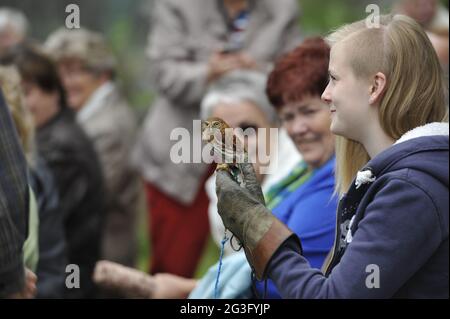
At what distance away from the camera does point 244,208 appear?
231cm

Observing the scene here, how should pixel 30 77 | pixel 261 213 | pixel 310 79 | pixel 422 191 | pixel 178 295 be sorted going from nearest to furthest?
pixel 422 191 < pixel 261 213 < pixel 310 79 < pixel 178 295 < pixel 30 77

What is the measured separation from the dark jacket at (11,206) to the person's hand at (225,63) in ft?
7.32

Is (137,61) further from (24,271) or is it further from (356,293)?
(356,293)

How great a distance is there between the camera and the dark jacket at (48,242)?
3.83 meters

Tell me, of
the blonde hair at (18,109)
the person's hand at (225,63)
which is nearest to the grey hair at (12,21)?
the person's hand at (225,63)

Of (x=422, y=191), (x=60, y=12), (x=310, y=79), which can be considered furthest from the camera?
(x=60, y=12)

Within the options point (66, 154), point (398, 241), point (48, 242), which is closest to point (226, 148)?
point (398, 241)

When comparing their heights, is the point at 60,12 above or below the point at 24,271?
above

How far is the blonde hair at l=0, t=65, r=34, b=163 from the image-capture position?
12.4ft

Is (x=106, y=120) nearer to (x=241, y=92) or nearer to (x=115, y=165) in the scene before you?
(x=115, y=165)

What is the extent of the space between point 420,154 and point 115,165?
4171mm

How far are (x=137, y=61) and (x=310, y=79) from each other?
548 cm

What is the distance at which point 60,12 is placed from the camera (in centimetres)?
833

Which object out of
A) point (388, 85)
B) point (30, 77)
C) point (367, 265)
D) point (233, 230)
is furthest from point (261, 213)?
point (30, 77)
